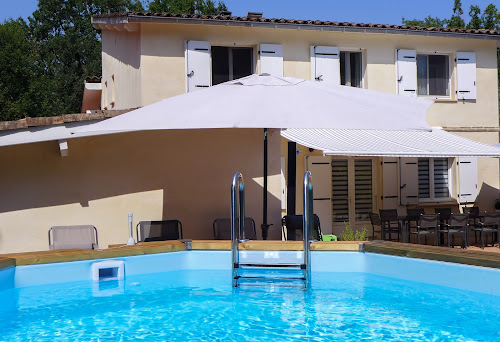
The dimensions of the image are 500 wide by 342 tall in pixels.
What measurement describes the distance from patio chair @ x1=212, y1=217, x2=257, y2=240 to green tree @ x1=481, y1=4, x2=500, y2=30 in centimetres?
4174

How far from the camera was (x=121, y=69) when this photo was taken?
2459cm

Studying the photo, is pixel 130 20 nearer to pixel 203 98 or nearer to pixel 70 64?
pixel 203 98

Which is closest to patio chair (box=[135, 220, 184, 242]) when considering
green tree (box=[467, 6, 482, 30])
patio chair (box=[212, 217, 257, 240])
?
patio chair (box=[212, 217, 257, 240])

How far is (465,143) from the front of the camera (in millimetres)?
17609

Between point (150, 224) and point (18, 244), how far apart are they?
3105mm

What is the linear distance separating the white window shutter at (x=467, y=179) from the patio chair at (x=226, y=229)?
11558 mm

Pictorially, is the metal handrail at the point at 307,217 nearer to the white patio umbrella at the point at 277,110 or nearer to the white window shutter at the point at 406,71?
the white patio umbrella at the point at 277,110

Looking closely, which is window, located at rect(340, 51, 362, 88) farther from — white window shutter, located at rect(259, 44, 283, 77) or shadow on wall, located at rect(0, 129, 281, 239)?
shadow on wall, located at rect(0, 129, 281, 239)

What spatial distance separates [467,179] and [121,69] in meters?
14.2

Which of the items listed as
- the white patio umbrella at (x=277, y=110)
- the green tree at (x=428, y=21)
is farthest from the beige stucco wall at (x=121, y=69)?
the green tree at (x=428, y=21)

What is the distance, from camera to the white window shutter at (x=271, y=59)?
71.0 ft

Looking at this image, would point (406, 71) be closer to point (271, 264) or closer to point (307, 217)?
point (307, 217)

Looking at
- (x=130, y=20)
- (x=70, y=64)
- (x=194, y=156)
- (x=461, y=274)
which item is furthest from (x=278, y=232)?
(x=70, y=64)

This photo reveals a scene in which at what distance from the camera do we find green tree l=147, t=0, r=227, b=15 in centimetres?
5519
